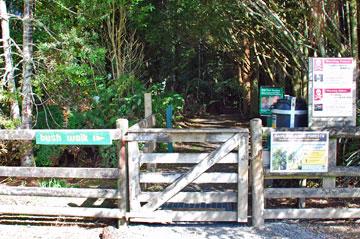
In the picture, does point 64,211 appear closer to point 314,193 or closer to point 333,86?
point 314,193

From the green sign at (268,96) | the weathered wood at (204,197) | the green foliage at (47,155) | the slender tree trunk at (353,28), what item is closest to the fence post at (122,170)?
the weathered wood at (204,197)

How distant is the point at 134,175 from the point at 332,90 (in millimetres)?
2945

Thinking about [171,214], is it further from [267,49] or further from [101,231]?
[267,49]

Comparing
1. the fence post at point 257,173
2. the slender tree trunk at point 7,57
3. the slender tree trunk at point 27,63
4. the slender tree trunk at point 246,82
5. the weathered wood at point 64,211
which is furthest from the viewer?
the slender tree trunk at point 246,82

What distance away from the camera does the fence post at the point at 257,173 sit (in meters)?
5.75

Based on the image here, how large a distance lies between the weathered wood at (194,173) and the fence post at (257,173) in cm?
24

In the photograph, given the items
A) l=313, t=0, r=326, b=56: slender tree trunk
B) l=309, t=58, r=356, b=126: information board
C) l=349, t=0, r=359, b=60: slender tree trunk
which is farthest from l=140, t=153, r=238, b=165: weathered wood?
l=349, t=0, r=359, b=60: slender tree trunk

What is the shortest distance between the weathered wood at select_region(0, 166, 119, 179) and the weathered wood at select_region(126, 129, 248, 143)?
570 millimetres

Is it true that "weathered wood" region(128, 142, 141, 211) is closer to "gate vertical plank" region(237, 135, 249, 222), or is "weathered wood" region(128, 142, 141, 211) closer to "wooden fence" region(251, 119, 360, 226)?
"gate vertical plank" region(237, 135, 249, 222)

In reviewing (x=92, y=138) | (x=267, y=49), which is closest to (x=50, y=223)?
(x=92, y=138)

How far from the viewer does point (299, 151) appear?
5.82m

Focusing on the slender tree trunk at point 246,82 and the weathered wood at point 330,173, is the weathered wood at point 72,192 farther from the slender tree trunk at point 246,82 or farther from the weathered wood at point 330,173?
the slender tree trunk at point 246,82

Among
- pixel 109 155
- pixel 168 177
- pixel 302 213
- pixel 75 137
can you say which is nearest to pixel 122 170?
pixel 168 177

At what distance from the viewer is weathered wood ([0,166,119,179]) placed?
5941 millimetres
